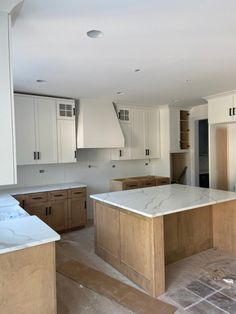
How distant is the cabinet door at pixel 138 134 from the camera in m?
5.61

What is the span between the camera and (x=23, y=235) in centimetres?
185

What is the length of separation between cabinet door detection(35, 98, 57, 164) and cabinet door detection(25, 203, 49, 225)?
0.78 m

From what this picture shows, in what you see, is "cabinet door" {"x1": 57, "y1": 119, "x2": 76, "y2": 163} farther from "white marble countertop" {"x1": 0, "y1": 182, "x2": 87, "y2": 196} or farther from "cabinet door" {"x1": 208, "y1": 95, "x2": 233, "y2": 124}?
"cabinet door" {"x1": 208, "y1": 95, "x2": 233, "y2": 124}

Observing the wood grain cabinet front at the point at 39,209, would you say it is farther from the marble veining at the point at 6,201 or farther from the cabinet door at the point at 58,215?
the marble veining at the point at 6,201

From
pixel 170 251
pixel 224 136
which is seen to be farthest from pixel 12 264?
pixel 224 136

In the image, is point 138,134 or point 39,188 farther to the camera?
point 138,134

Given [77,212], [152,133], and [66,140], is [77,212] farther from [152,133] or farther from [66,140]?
[152,133]

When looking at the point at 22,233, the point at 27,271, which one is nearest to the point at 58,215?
the point at 22,233

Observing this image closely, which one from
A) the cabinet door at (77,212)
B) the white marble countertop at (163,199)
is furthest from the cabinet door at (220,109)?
the cabinet door at (77,212)

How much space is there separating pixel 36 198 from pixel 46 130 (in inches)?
48.8

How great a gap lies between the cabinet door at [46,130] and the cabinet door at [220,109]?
10.0ft

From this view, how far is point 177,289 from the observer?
2.57 meters

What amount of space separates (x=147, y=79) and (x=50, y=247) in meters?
2.65

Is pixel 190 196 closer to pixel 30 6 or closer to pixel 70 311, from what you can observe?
pixel 70 311
